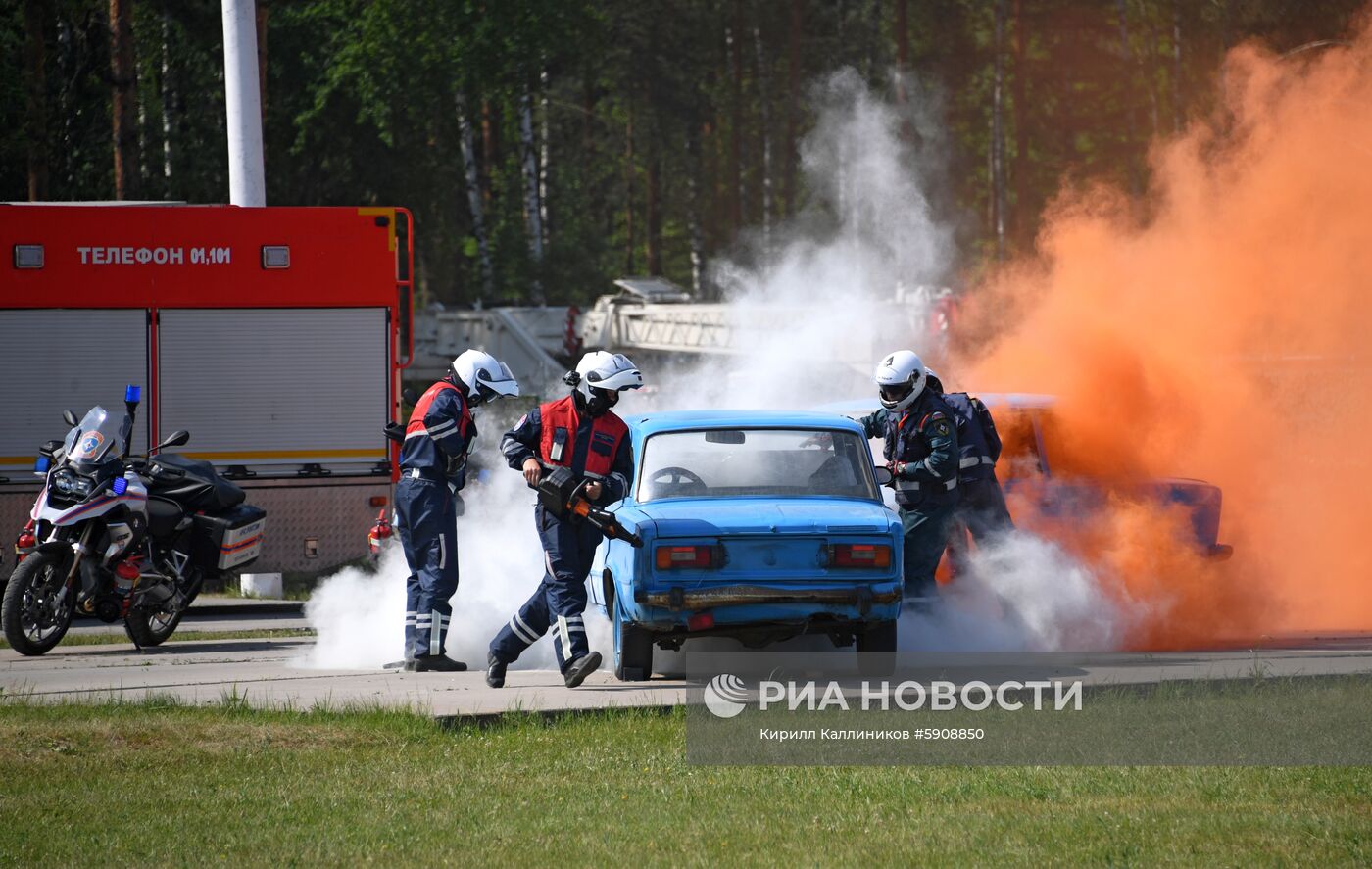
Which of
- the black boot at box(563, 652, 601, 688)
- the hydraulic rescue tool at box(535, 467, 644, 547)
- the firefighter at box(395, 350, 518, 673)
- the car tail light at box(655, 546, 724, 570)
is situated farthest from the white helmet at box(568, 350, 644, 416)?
the black boot at box(563, 652, 601, 688)

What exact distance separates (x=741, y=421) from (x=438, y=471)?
1838mm

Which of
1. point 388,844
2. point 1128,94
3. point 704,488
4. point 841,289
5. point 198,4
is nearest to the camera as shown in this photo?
point 388,844

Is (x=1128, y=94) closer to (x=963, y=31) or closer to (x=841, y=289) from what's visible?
(x=963, y=31)

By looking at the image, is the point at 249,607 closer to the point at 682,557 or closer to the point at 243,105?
the point at 243,105

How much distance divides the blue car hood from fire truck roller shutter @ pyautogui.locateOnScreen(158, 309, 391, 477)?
257 inches

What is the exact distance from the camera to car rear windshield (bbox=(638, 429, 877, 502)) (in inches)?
415

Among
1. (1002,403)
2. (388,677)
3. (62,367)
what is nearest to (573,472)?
(388,677)

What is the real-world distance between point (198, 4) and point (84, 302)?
A: 1031 inches

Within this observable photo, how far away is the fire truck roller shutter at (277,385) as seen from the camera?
1577 centimetres

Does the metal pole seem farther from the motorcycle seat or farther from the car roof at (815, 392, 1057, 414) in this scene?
the car roof at (815, 392, 1057, 414)

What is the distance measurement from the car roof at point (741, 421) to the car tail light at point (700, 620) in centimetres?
136

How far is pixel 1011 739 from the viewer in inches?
330

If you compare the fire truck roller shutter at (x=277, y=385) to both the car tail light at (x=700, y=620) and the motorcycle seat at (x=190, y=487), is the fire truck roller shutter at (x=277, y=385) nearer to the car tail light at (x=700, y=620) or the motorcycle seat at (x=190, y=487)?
the motorcycle seat at (x=190, y=487)

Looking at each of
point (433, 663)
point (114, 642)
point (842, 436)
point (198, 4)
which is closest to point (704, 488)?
point (842, 436)
